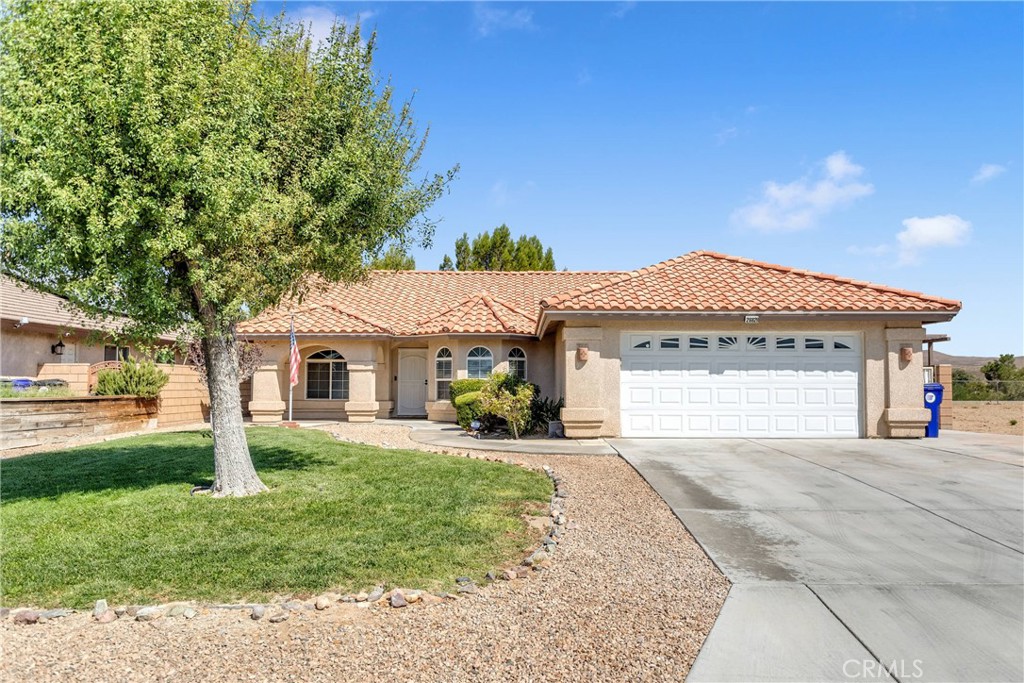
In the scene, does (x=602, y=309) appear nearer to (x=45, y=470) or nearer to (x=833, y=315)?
(x=833, y=315)

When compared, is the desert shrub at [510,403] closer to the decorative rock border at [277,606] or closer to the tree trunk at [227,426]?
the tree trunk at [227,426]

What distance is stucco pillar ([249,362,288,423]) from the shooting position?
20.0 m

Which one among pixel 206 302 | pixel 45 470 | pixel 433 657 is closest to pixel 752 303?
pixel 206 302

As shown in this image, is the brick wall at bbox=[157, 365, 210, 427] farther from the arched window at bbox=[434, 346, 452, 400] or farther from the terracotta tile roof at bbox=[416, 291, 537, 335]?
the terracotta tile roof at bbox=[416, 291, 537, 335]

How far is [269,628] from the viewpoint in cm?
452

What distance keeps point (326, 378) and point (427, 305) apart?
4484 mm

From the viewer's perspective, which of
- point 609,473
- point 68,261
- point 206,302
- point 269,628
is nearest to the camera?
A: point 269,628

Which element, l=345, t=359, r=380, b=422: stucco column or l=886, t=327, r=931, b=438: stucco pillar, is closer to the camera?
l=886, t=327, r=931, b=438: stucco pillar

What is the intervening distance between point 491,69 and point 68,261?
8.60 meters

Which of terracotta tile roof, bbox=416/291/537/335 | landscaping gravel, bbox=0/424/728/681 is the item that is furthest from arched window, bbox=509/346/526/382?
landscaping gravel, bbox=0/424/728/681

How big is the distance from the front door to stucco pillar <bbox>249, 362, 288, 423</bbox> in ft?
12.7

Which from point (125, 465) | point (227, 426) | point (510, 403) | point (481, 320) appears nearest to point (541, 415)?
point (510, 403)

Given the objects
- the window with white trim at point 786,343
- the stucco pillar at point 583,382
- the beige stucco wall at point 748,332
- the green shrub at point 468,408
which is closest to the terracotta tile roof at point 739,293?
the beige stucco wall at point 748,332

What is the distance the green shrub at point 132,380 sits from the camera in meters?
16.5
